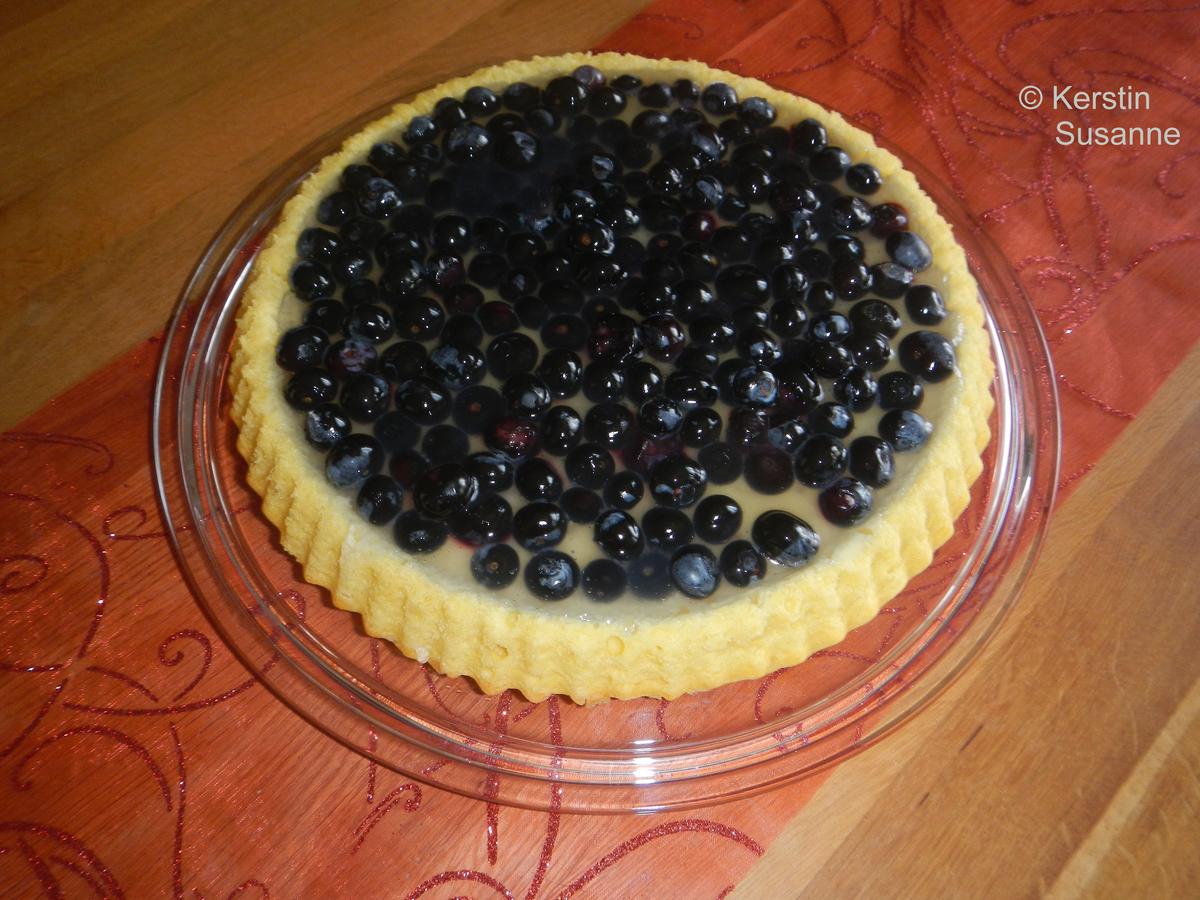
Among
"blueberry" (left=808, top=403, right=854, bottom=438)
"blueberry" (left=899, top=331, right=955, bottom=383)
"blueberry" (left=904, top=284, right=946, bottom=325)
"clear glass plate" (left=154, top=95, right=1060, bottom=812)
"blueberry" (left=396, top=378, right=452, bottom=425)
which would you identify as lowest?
"clear glass plate" (left=154, top=95, right=1060, bottom=812)

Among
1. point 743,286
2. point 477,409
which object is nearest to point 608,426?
point 477,409

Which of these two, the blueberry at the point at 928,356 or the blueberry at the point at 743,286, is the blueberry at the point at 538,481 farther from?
the blueberry at the point at 928,356

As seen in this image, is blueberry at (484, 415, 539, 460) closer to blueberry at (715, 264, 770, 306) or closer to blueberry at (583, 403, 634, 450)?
blueberry at (583, 403, 634, 450)

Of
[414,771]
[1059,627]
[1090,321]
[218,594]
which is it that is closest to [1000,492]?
[1059,627]

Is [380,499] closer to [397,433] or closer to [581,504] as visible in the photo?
[397,433]

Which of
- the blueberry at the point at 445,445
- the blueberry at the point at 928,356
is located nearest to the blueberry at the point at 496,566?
the blueberry at the point at 445,445

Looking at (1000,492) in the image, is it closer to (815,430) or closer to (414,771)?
(815,430)
